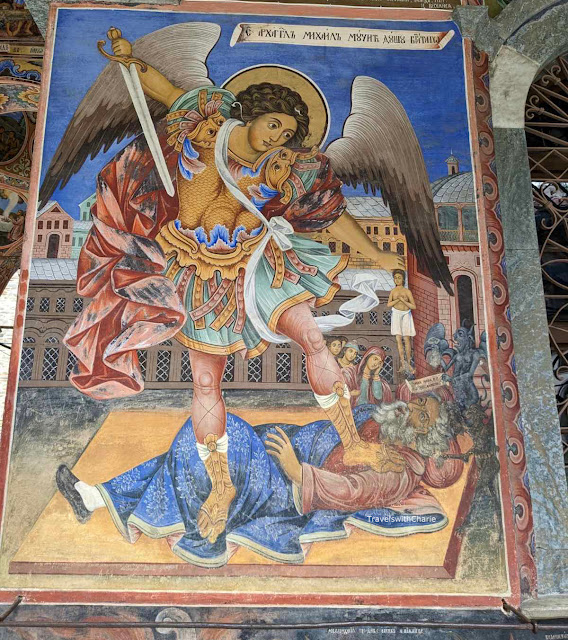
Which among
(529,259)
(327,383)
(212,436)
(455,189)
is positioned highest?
(455,189)

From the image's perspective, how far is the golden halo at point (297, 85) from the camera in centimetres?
609

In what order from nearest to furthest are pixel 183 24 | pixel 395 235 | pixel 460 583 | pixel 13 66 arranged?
pixel 460 583 → pixel 395 235 → pixel 183 24 → pixel 13 66

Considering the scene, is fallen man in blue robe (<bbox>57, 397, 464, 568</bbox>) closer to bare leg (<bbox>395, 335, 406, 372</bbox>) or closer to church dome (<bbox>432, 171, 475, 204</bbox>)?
bare leg (<bbox>395, 335, 406, 372</bbox>)

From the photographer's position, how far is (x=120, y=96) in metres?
6.04

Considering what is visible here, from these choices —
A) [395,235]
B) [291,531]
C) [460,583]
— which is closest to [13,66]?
[395,235]

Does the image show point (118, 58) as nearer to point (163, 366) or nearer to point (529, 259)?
point (163, 366)

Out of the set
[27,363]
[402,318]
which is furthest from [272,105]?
[27,363]

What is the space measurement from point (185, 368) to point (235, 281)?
2.40 ft

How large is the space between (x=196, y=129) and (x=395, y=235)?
1728 millimetres

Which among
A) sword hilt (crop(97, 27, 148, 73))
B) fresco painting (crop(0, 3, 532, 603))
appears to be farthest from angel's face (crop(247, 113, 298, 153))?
sword hilt (crop(97, 27, 148, 73))

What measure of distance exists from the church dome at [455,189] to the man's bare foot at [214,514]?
8.81 ft

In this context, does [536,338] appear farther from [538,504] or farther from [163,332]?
[163,332]

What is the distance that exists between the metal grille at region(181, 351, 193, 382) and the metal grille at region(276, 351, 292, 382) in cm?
61

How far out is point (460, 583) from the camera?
4945 millimetres
